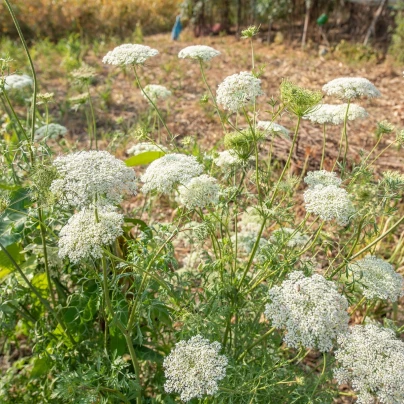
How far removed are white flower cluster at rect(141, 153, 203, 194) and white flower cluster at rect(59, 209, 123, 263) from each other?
279 millimetres

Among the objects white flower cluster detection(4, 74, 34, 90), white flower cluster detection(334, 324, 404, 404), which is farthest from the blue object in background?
white flower cluster detection(334, 324, 404, 404)

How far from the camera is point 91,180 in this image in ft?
5.95

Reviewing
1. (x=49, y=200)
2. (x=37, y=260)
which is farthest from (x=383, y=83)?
(x=49, y=200)

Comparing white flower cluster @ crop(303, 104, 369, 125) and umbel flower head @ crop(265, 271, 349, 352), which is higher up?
white flower cluster @ crop(303, 104, 369, 125)

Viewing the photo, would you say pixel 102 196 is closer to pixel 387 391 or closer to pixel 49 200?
pixel 49 200

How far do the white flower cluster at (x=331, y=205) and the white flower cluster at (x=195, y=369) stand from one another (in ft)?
2.45

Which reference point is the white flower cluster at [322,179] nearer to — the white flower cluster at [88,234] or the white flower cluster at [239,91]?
the white flower cluster at [239,91]

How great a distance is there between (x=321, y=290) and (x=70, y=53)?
27.6ft

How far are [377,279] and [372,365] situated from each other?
50cm

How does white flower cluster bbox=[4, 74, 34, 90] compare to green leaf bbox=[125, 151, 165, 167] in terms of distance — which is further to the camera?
white flower cluster bbox=[4, 74, 34, 90]

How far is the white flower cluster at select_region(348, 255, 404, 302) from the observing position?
2.13 m

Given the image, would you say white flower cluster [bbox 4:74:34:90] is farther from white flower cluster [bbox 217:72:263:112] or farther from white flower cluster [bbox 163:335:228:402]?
white flower cluster [bbox 163:335:228:402]

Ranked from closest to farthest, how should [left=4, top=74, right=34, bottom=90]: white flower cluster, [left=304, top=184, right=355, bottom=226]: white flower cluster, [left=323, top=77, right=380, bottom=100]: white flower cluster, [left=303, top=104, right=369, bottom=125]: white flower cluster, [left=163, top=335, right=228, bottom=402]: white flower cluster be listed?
[left=163, top=335, right=228, bottom=402]: white flower cluster < [left=304, top=184, right=355, bottom=226]: white flower cluster < [left=323, top=77, right=380, bottom=100]: white flower cluster < [left=303, top=104, right=369, bottom=125]: white flower cluster < [left=4, top=74, right=34, bottom=90]: white flower cluster

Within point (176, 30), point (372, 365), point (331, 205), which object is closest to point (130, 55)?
point (331, 205)
